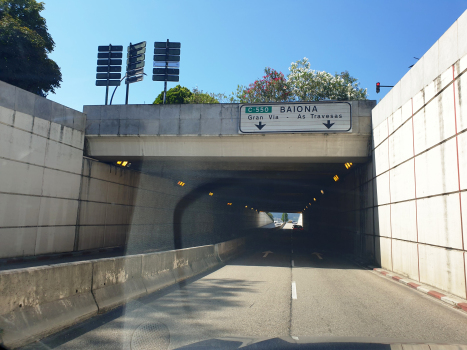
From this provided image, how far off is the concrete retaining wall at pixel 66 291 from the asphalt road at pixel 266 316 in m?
0.24

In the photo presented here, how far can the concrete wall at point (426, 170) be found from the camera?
29.0ft

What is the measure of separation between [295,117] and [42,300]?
43.7ft

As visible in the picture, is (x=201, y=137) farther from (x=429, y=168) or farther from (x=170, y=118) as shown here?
(x=429, y=168)

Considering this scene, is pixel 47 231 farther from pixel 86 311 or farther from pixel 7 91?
pixel 86 311

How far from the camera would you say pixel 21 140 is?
548 inches

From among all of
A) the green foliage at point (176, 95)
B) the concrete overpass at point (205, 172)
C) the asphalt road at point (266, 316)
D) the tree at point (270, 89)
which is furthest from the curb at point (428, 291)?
the green foliage at point (176, 95)

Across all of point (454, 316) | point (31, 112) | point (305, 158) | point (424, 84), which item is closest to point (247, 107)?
point (305, 158)

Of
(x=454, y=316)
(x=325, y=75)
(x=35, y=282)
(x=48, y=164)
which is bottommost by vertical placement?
(x=454, y=316)

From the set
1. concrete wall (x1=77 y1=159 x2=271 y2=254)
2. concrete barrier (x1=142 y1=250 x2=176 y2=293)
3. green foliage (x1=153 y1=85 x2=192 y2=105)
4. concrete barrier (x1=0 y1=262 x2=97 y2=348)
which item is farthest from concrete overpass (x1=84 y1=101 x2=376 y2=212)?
green foliage (x1=153 y1=85 x2=192 y2=105)

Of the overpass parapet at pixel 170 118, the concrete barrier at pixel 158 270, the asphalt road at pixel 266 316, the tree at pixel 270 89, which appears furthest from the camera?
the tree at pixel 270 89

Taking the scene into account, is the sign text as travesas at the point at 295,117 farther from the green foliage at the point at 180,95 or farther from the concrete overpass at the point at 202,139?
the green foliage at the point at 180,95

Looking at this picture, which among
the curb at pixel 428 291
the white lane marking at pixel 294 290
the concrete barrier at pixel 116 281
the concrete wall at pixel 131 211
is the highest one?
the concrete wall at pixel 131 211

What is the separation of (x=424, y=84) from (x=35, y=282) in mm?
11121

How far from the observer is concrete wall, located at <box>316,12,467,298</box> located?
884cm
